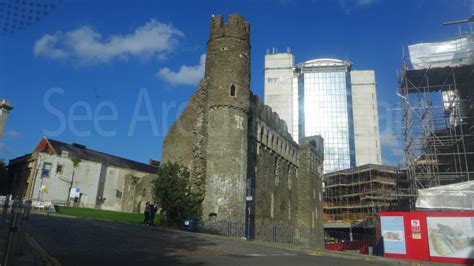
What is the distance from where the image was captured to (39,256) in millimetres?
7469

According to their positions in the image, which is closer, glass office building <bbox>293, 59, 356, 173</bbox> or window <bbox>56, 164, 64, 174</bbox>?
window <bbox>56, 164, 64, 174</bbox>

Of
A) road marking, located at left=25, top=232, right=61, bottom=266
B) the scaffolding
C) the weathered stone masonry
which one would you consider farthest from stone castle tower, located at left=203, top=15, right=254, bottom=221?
the scaffolding

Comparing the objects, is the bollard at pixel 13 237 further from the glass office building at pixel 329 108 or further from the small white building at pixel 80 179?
the glass office building at pixel 329 108

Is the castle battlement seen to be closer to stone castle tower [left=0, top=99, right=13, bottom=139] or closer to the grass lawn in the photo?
the grass lawn

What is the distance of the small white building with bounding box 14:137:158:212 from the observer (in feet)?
143

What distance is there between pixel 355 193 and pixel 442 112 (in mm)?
24281

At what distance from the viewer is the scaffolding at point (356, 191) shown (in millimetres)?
55906

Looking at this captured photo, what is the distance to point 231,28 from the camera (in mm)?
27750

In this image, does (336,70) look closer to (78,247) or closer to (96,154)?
(96,154)

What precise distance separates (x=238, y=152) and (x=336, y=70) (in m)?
86.6

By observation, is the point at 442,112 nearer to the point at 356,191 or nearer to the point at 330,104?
the point at 356,191

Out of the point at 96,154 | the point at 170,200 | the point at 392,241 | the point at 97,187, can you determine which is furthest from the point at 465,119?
the point at 96,154

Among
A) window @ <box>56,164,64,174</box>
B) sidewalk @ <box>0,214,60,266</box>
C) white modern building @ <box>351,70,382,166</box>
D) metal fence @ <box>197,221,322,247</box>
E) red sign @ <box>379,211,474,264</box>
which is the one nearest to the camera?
sidewalk @ <box>0,214,60,266</box>

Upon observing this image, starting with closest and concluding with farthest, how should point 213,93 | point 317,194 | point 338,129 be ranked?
point 213,93
point 317,194
point 338,129
